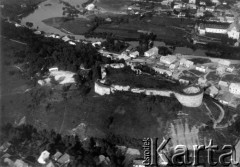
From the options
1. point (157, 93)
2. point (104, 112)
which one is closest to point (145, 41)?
point (157, 93)

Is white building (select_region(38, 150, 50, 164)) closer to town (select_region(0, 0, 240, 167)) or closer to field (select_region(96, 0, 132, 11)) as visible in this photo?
town (select_region(0, 0, 240, 167))

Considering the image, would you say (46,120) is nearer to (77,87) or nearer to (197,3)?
(77,87)

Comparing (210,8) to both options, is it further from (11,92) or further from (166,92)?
(11,92)

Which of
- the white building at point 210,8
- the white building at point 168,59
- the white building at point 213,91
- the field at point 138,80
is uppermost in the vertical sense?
the white building at point 210,8

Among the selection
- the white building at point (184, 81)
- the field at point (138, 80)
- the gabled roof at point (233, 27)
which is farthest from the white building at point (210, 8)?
the field at point (138, 80)

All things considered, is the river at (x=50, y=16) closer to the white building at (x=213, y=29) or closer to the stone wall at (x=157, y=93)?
the white building at (x=213, y=29)

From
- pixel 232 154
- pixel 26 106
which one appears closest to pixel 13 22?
pixel 26 106
